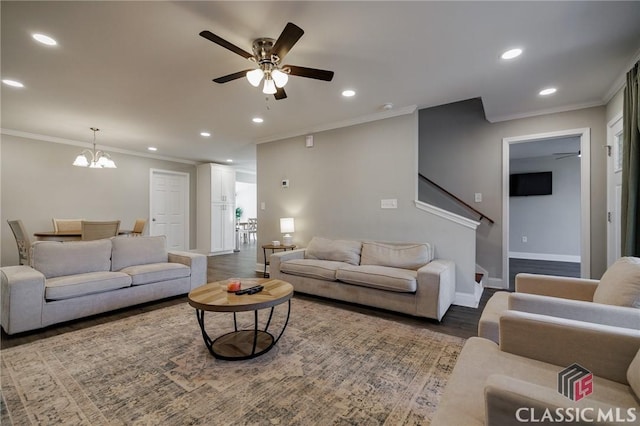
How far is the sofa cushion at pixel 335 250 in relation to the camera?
3.86 meters

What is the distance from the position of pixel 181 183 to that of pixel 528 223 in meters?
9.08

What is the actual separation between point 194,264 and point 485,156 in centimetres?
464

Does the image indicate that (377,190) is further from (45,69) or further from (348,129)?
(45,69)

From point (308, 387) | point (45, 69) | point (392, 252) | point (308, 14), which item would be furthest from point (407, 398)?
point (45, 69)

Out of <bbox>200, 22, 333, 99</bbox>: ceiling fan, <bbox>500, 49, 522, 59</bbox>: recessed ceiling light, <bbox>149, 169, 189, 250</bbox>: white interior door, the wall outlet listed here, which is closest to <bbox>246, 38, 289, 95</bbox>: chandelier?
<bbox>200, 22, 333, 99</bbox>: ceiling fan

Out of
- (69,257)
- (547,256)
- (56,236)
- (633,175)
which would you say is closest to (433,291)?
(633,175)

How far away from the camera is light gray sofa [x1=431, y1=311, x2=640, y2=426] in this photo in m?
0.79

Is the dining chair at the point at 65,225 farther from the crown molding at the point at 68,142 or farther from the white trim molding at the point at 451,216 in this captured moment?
the white trim molding at the point at 451,216

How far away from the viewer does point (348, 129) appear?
4305mm

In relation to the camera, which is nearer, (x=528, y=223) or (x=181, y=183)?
(x=528, y=223)

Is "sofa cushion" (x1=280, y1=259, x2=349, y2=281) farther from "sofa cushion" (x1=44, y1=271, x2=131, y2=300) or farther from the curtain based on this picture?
the curtain

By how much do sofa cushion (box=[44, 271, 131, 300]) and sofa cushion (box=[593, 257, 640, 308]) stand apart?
165 inches

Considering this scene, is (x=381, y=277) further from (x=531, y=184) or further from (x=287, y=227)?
(x=531, y=184)

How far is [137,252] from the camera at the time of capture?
3688 mm
